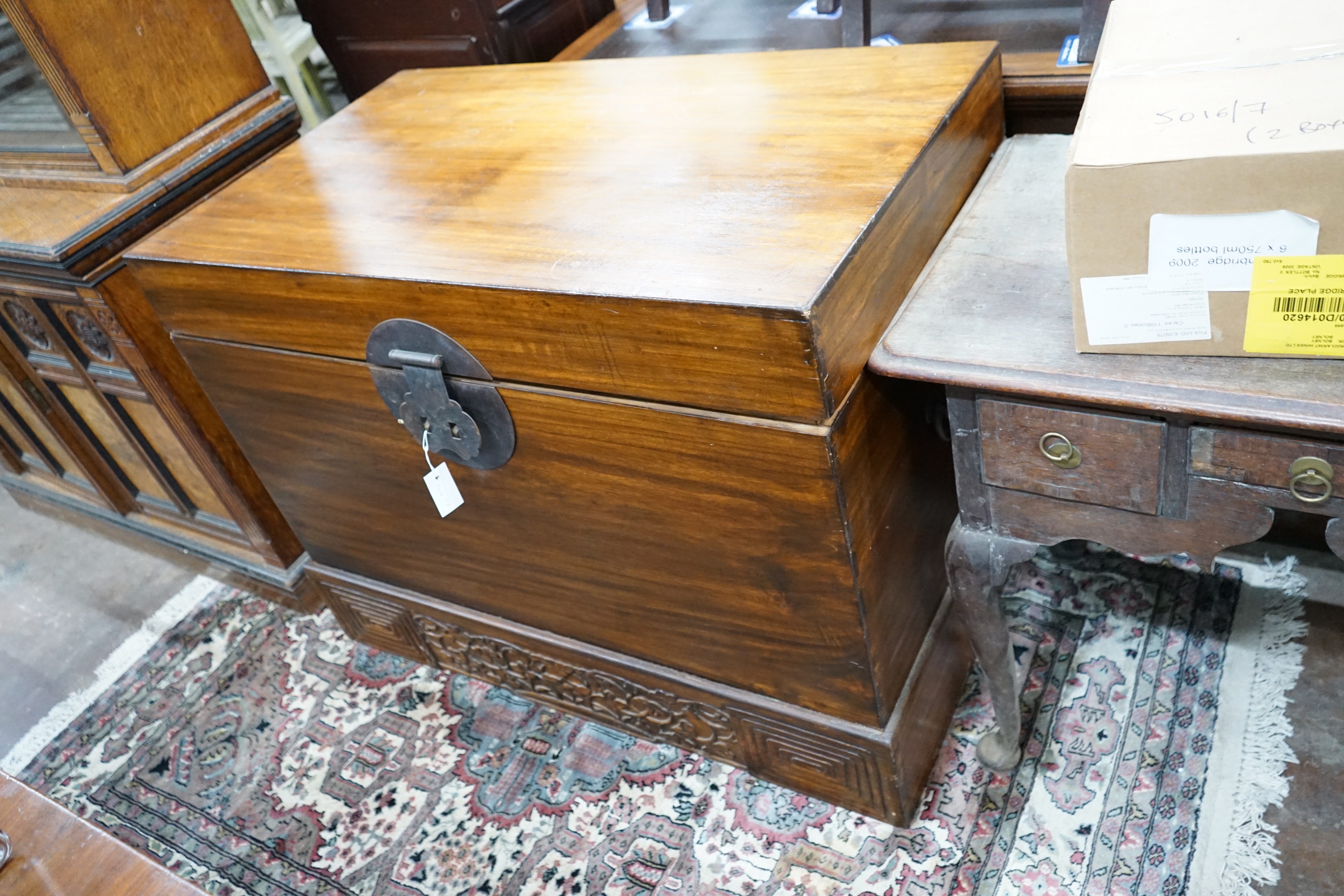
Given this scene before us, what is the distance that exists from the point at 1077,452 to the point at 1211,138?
0.93 ft

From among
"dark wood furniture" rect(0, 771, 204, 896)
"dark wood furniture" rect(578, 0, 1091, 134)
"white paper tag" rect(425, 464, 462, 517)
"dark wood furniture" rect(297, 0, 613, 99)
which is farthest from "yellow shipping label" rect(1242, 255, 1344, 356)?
"dark wood furniture" rect(297, 0, 613, 99)

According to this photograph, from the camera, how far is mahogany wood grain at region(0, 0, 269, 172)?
4.14 ft

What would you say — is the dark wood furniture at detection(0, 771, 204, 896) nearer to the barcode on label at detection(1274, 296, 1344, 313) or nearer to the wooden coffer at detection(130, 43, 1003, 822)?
the wooden coffer at detection(130, 43, 1003, 822)

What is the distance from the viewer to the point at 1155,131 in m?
0.72

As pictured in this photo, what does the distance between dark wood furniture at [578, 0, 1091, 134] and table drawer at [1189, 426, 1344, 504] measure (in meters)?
0.57

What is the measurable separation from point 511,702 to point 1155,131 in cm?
120

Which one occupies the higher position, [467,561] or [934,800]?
[467,561]

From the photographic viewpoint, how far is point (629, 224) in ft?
3.21

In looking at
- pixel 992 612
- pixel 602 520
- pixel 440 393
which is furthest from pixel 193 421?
pixel 992 612

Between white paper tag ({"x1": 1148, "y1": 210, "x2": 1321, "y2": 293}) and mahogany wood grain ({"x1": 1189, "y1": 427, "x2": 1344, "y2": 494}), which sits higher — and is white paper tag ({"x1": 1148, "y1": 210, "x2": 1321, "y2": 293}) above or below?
above

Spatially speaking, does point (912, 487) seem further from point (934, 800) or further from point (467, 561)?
point (467, 561)

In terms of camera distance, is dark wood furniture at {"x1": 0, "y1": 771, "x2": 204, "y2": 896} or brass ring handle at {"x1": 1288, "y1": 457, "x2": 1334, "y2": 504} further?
dark wood furniture at {"x1": 0, "y1": 771, "x2": 204, "y2": 896}

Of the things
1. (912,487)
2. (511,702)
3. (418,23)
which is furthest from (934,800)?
(418,23)

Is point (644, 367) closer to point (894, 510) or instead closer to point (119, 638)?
point (894, 510)
